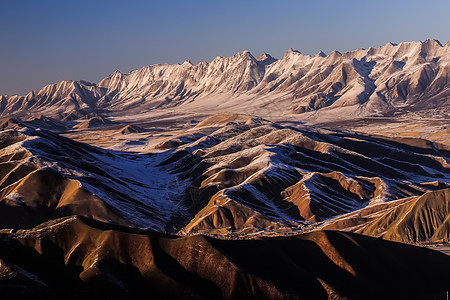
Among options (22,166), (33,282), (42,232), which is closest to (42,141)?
(22,166)

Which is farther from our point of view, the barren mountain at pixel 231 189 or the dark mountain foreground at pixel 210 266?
the barren mountain at pixel 231 189

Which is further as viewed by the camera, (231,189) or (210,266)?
(231,189)

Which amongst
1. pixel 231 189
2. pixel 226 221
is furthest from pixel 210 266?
pixel 231 189

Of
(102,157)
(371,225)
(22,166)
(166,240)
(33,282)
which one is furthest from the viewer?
(102,157)

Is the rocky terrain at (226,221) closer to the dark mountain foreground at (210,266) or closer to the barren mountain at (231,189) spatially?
the dark mountain foreground at (210,266)

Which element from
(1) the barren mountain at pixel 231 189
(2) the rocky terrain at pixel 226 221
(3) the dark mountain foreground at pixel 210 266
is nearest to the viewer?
(3) the dark mountain foreground at pixel 210 266

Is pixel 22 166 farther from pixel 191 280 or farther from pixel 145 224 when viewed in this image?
pixel 191 280

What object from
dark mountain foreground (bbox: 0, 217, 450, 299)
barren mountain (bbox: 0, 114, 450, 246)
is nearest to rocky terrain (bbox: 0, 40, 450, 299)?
dark mountain foreground (bbox: 0, 217, 450, 299)

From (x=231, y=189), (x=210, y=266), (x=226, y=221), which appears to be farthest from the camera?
(x=231, y=189)

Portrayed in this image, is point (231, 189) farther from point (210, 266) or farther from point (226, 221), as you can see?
point (210, 266)

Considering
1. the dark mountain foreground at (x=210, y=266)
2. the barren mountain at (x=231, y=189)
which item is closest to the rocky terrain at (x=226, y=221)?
the dark mountain foreground at (x=210, y=266)

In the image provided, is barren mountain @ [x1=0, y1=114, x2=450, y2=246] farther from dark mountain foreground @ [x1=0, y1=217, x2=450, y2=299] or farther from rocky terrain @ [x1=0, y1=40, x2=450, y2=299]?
dark mountain foreground @ [x1=0, y1=217, x2=450, y2=299]
